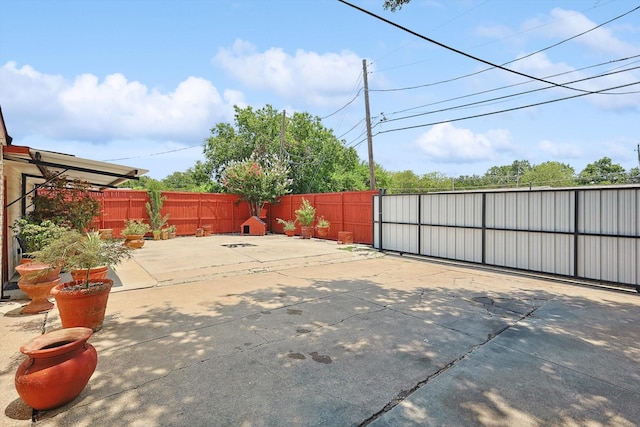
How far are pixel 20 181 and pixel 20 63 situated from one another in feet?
10.6

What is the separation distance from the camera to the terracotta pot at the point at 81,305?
4.11m

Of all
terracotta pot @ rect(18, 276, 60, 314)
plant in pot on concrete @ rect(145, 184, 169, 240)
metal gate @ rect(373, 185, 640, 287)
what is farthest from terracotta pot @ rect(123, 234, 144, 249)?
metal gate @ rect(373, 185, 640, 287)

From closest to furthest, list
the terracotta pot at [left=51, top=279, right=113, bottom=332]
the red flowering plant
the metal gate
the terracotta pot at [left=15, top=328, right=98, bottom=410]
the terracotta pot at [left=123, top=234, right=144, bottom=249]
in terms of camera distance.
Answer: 1. the terracotta pot at [left=15, top=328, right=98, bottom=410]
2. the terracotta pot at [left=51, top=279, right=113, bottom=332]
3. the metal gate
4. the terracotta pot at [left=123, top=234, right=144, bottom=249]
5. the red flowering plant

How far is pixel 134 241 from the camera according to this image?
12.1 meters

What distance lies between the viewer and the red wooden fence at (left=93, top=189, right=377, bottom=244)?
1353 cm

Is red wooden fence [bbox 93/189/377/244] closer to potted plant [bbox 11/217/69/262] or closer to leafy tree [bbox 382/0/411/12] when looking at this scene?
potted plant [bbox 11/217/69/262]

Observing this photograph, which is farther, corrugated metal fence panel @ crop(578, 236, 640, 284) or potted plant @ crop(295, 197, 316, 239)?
potted plant @ crop(295, 197, 316, 239)

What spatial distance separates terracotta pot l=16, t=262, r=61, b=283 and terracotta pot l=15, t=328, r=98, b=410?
9.59 feet

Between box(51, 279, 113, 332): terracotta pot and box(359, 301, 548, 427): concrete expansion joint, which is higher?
box(51, 279, 113, 332): terracotta pot

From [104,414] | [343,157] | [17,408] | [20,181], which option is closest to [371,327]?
[104,414]

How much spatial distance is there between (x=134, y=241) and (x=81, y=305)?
348 inches

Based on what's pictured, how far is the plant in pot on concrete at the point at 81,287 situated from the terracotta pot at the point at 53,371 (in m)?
1.47

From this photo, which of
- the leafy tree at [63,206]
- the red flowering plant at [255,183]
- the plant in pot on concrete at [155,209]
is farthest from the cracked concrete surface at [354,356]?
Result: the red flowering plant at [255,183]

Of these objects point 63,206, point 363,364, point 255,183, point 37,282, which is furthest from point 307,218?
point 363,364
